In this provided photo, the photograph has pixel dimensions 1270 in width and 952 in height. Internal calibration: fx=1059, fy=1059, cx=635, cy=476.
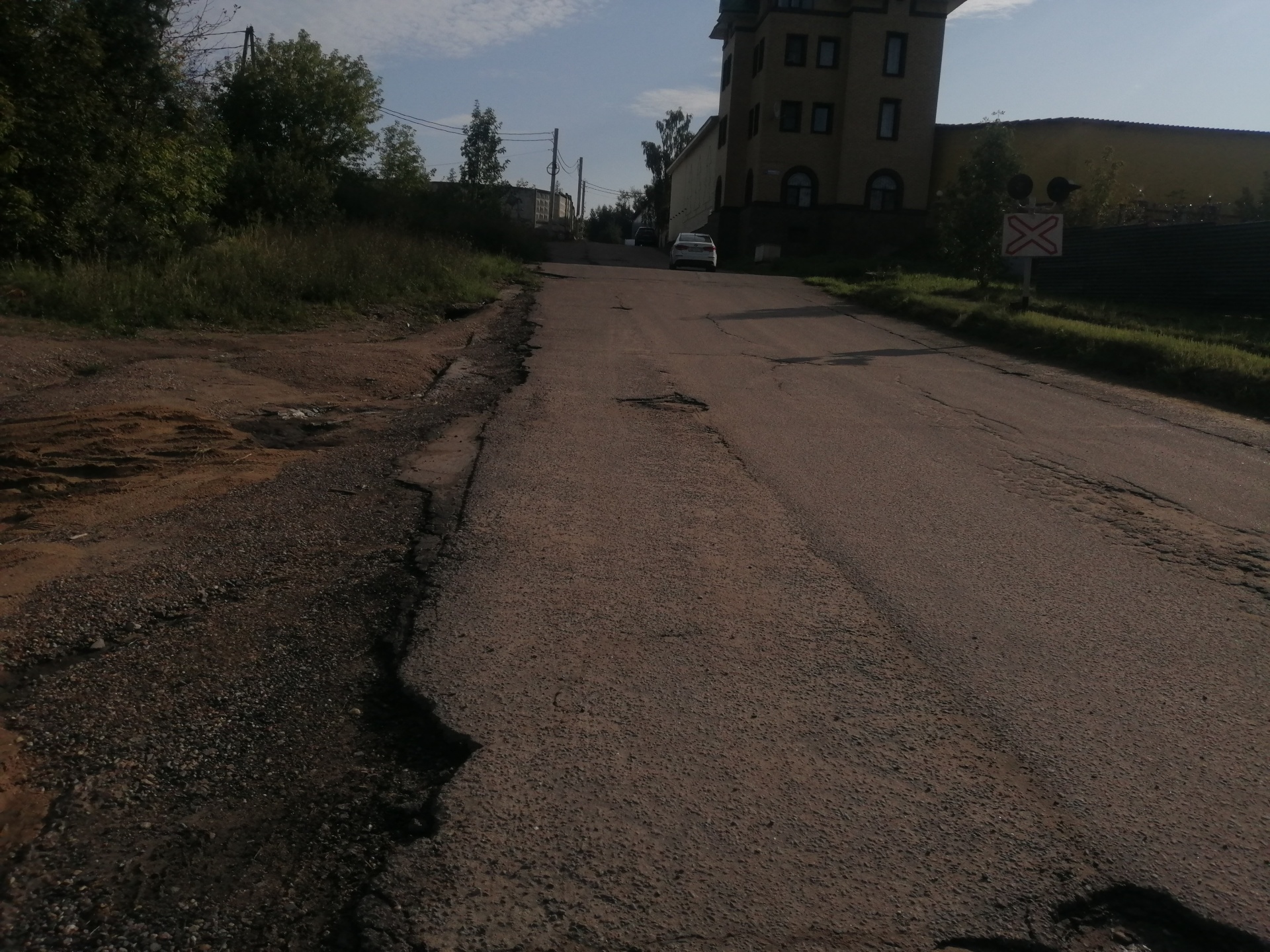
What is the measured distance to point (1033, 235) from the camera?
17141 mm

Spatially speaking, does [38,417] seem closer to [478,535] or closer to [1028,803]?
[478,535]

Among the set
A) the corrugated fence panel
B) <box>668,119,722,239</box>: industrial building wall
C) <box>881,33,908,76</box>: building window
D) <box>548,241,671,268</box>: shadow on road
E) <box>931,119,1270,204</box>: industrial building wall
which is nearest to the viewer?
the corrugated fence panel

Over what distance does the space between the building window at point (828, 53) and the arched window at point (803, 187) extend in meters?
4.42

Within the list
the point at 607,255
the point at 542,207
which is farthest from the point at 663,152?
the point at 607,255

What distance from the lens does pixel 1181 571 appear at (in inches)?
208

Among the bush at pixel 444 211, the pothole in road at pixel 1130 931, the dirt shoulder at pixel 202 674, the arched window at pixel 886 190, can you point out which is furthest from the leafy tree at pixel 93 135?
the arched window at pixel 886 190

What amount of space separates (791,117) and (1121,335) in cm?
3374

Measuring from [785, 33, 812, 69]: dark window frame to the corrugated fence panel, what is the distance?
2349 centimetres

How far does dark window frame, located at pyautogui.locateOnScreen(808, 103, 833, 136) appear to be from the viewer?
4525cm

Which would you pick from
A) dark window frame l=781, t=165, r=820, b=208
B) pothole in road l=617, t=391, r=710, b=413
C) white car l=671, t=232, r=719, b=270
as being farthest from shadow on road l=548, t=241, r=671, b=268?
pothole in road l=617, t=391, r=710, b=413

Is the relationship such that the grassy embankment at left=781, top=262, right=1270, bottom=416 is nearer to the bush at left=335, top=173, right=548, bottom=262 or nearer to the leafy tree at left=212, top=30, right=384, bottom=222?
the bush at left=335, top=173, right=548, bottom=262

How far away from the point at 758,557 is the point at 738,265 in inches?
1545

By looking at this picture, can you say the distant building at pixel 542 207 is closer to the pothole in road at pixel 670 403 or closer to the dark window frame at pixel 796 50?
the dark window frame at pixel 796 50

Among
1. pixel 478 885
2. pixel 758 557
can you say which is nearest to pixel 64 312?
pixel 758 557
